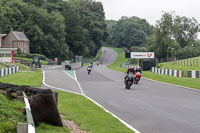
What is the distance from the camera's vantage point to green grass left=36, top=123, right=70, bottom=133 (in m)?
8.94

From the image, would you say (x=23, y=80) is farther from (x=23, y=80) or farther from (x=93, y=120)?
(x=93, y=120)

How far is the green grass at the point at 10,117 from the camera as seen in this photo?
8.28 m

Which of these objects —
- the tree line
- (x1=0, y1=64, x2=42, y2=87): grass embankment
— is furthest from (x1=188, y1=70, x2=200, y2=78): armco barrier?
the tree line

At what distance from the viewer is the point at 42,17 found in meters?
116

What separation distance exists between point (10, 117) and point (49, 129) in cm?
123

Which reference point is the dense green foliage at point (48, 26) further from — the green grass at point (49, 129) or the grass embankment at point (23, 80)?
the green grass at point (49, 129)

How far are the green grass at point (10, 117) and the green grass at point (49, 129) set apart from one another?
1.82 ft

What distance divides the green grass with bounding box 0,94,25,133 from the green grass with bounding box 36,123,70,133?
553mm

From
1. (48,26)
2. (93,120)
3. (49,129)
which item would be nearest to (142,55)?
(48,26)

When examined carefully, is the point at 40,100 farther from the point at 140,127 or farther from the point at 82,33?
the point at 82,33

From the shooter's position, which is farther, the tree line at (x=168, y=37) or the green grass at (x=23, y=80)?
the tree line at (x=168, y=37)

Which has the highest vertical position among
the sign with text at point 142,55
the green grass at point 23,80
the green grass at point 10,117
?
the sign with text at point 142,55

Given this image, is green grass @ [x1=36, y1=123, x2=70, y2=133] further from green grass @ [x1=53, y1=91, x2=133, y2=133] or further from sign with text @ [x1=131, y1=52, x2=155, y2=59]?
sign with text @ [x1=131, y1=52, x2=155, y2=59]

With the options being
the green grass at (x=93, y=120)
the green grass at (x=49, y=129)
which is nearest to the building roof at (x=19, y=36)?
the green grass at (x=93, y=120)
